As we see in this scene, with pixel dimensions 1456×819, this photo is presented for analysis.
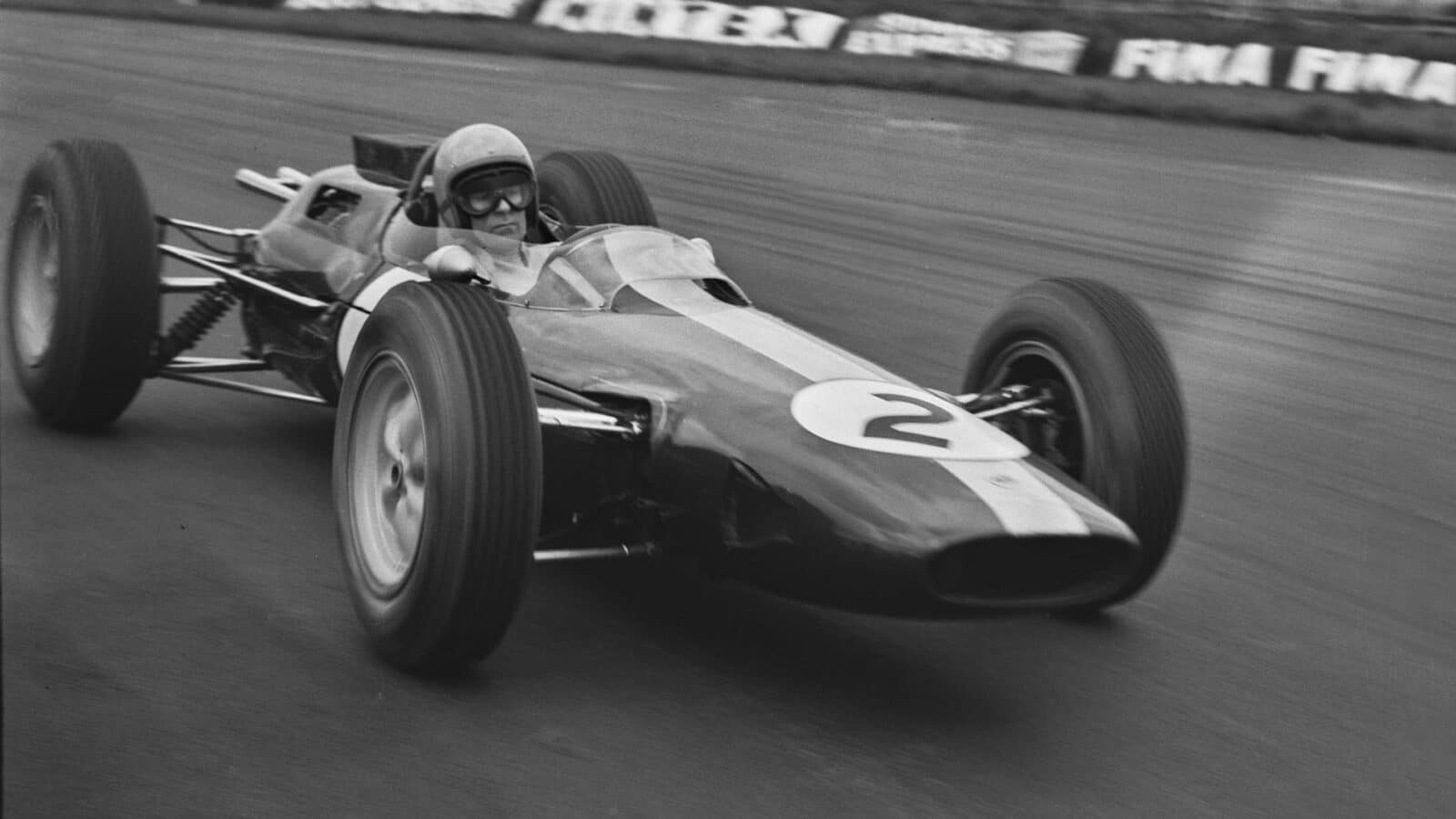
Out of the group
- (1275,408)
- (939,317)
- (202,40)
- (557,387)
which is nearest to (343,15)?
(202,40)

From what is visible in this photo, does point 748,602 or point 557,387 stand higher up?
point 557,387

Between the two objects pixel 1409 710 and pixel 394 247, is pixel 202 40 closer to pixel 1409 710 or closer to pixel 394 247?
pixel 394 247

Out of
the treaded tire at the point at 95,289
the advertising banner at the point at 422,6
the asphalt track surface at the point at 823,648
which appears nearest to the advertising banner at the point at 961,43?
the advertising banner at the point at 422,6

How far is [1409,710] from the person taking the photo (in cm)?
438

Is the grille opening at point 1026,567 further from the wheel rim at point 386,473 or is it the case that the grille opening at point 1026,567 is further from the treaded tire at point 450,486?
the wheel rim at point 386,473

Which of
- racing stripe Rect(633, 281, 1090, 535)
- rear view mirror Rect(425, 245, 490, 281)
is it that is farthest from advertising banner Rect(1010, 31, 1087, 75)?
rear view mirror Rect(425, 245, 490, 281)

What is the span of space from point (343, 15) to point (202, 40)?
2573 mm

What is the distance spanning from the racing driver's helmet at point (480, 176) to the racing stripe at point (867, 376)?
0.80 m

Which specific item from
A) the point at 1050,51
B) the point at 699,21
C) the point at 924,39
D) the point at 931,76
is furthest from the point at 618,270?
the point at 699,21

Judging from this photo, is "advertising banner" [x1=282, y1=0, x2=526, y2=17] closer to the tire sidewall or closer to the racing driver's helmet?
the racing driver's helmet

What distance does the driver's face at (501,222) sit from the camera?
5.68 metres

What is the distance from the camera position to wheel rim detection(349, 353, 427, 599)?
4.39m

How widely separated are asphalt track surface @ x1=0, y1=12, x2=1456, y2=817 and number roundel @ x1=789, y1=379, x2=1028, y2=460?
0.58 metres

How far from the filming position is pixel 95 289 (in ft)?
18.6
